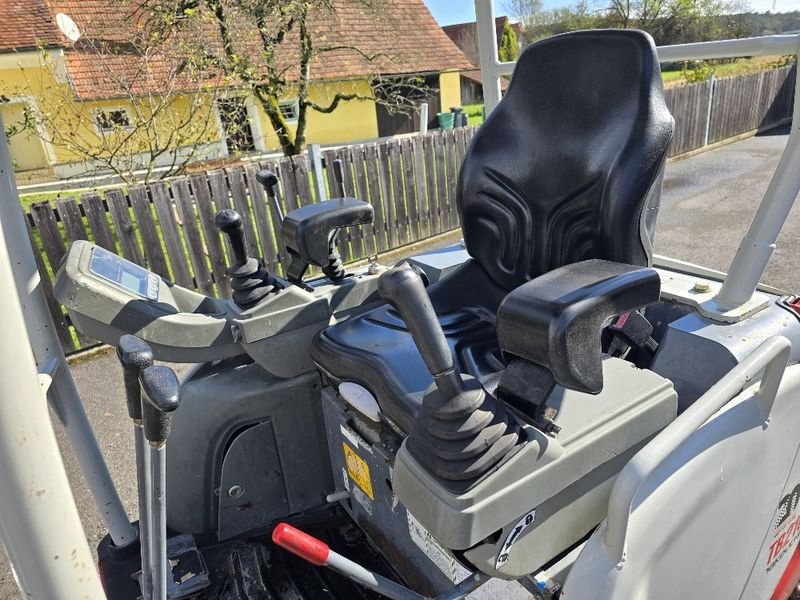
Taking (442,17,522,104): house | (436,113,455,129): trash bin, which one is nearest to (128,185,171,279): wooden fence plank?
(436,113,455,129): trash bin

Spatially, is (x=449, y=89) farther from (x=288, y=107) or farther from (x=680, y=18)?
(x=680, y=18)

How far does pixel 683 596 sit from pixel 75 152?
223 inches

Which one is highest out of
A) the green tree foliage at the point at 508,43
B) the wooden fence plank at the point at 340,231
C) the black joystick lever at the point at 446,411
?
the green tree foliage at the point at 508,43

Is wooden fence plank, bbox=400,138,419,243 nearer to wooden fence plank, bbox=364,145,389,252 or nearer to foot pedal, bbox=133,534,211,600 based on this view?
wooden fence plank, bbox=364,145,389,252

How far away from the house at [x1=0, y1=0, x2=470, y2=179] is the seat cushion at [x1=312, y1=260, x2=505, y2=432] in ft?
14.1

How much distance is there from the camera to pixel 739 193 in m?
7.35

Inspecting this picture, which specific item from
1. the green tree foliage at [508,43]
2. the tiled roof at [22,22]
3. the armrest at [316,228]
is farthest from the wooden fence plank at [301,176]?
the green tree foliage at [508,43]

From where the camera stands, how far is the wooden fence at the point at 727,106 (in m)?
9.57

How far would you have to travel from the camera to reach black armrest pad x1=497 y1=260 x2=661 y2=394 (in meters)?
0.97

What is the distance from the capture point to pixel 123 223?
432 cm

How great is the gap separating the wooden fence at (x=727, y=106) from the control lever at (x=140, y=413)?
9.31 meters

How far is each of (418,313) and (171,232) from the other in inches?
163

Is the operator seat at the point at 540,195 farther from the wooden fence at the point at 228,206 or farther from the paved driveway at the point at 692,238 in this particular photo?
the wooden fence at the point at 228,206

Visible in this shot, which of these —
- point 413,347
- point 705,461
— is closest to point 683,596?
point 705,461
